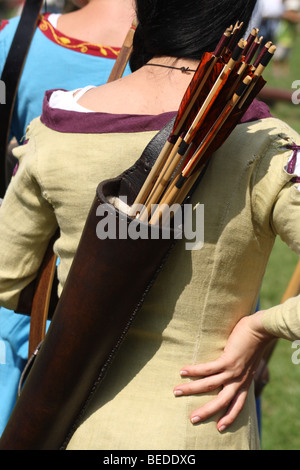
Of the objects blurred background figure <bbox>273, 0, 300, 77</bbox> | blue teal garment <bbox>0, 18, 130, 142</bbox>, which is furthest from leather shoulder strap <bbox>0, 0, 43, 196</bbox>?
blurred background figure <bbox>273, 0, 300, 77</bbox>

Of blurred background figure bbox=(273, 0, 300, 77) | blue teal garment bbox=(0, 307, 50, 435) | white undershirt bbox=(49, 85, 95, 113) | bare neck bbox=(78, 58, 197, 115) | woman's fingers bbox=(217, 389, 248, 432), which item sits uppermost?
bare neck bbox=(78, 58, 197, 115)

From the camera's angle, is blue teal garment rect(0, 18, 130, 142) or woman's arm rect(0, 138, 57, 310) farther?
blue teal garment rect(0, 18, 130, 142)

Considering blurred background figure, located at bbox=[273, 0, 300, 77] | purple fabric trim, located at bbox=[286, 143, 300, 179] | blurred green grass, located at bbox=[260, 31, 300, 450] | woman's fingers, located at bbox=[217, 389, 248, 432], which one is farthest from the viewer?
blurred background figure, located at bbox=[273, 0, 300, 77]

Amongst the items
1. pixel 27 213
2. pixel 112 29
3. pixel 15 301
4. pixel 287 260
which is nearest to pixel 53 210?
pixel 27 213

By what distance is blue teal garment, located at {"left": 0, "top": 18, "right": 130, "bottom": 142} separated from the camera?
1.76 meters

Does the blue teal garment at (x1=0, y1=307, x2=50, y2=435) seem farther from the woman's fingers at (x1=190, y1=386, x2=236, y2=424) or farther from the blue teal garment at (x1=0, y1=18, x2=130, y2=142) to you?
the woman's fingers at (x1=190, y1=386, x2=236, y2=424)

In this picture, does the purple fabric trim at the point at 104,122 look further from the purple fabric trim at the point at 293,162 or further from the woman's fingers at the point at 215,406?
the woman's fingers at the point at 215,406

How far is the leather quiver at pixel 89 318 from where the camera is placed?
111cm

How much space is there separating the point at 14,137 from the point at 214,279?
3.20 feet

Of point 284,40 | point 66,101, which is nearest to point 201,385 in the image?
point 66,101

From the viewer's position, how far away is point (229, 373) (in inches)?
Answer: 48.6

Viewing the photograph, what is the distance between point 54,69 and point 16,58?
10cm

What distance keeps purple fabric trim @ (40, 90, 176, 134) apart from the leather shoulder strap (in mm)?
625

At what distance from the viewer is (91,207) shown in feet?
3.68
